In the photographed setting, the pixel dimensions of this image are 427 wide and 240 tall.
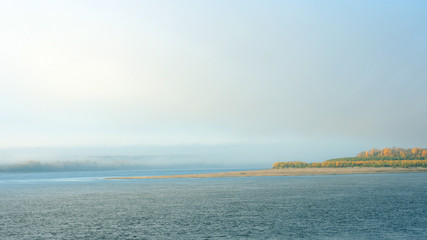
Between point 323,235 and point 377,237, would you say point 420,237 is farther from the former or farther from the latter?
point 323,235

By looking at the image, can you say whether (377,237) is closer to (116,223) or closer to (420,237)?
(420,237)

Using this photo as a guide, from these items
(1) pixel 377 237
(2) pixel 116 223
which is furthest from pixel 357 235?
(2) pixel 116 223

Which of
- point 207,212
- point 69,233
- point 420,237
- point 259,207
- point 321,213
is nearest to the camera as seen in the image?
point 420,237

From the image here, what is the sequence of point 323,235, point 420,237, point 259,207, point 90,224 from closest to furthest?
point 420,237, point 323,235, point 90,224, point 259,207

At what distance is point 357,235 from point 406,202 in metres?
37.0

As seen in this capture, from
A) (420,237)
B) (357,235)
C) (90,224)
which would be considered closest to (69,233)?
(90,224)

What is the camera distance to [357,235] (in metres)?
40.8

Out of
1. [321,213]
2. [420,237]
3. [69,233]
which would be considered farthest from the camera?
[321,213]

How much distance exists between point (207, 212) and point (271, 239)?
81.4 ft

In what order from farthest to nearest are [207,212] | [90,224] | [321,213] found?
[207,212]
[321,213]
[90,224]

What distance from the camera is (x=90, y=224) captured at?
173 feet

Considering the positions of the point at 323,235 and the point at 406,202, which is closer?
the point at 323,235

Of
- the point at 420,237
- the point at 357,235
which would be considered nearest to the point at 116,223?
the point at 357,235

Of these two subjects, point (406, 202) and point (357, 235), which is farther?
point (406, 202)
